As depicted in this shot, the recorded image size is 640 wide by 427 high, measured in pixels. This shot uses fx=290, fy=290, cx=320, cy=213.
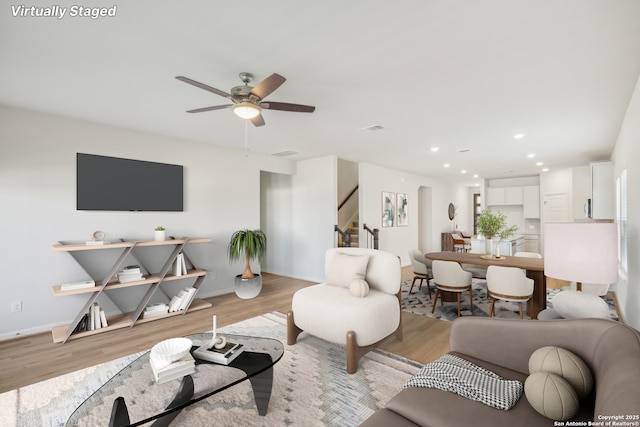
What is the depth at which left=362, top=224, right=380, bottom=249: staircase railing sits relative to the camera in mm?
6430

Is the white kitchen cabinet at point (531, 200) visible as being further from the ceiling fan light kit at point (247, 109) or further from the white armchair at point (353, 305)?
the ceiling fan light kit at point (247, 109)

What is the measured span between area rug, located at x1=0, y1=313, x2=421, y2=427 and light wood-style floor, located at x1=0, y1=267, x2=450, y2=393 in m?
0.20

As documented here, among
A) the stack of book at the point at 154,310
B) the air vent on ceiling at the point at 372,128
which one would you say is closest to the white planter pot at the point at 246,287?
the stack of book at the point at 154,310

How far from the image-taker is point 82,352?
2.89 m

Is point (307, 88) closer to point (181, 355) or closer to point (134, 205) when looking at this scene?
point (181, 355)

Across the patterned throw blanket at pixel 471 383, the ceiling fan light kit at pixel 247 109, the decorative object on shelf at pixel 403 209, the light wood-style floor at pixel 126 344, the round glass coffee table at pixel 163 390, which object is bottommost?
the light wood-style floor at pixel 126 344

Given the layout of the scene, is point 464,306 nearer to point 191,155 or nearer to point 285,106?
point 285,106

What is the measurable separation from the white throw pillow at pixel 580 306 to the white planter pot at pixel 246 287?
3877 millimetres

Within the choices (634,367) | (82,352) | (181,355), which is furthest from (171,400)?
(82,352)

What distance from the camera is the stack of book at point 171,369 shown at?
163 cm

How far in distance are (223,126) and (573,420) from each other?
163 inches

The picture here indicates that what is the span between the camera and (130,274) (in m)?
3.68

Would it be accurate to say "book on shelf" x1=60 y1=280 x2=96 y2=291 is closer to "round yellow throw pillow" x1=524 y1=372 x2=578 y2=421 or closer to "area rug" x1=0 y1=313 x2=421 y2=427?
"area rug" x1=0 y1=313 x2=421 y2=427

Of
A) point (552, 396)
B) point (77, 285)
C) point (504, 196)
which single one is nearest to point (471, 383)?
point (552, 396)
